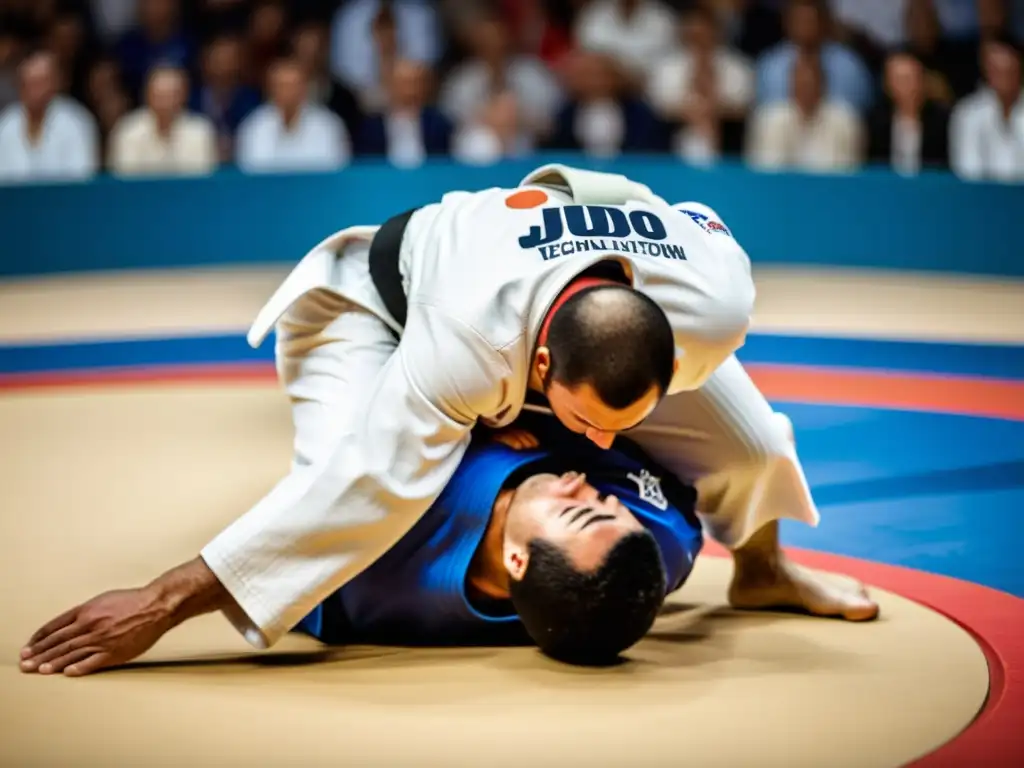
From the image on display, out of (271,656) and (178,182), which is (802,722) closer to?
(271,656)

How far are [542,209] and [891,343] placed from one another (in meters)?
3.67

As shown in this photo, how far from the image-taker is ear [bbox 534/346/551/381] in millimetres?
2900

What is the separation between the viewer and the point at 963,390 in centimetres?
582

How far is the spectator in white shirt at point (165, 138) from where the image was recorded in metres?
9.03

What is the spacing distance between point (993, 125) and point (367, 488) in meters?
6.53

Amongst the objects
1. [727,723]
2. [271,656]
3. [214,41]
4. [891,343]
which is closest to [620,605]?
[727,723]

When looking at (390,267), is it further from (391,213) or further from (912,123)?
(912,123)

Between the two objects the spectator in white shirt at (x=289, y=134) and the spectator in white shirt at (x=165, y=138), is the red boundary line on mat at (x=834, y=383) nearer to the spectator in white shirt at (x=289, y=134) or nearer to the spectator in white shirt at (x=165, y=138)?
the spectator in white shirt at (x=165, y=138)

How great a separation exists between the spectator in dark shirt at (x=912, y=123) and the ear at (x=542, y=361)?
6096mm

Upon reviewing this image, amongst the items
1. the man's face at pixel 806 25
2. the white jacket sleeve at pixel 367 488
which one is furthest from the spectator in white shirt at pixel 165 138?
the white jacket sleeve at pixel 367 488

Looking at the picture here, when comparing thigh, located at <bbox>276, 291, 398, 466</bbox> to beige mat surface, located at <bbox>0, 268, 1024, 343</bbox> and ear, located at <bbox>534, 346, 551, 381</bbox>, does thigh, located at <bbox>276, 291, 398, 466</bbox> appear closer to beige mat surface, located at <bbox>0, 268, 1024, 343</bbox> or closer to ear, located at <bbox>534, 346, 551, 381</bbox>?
ear, located at <bbox>534, 346, 551, 381</bbox>

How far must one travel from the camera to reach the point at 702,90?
9.37m

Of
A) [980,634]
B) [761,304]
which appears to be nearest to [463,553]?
[980,634]

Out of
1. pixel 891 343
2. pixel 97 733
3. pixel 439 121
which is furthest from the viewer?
pixel 439 121
